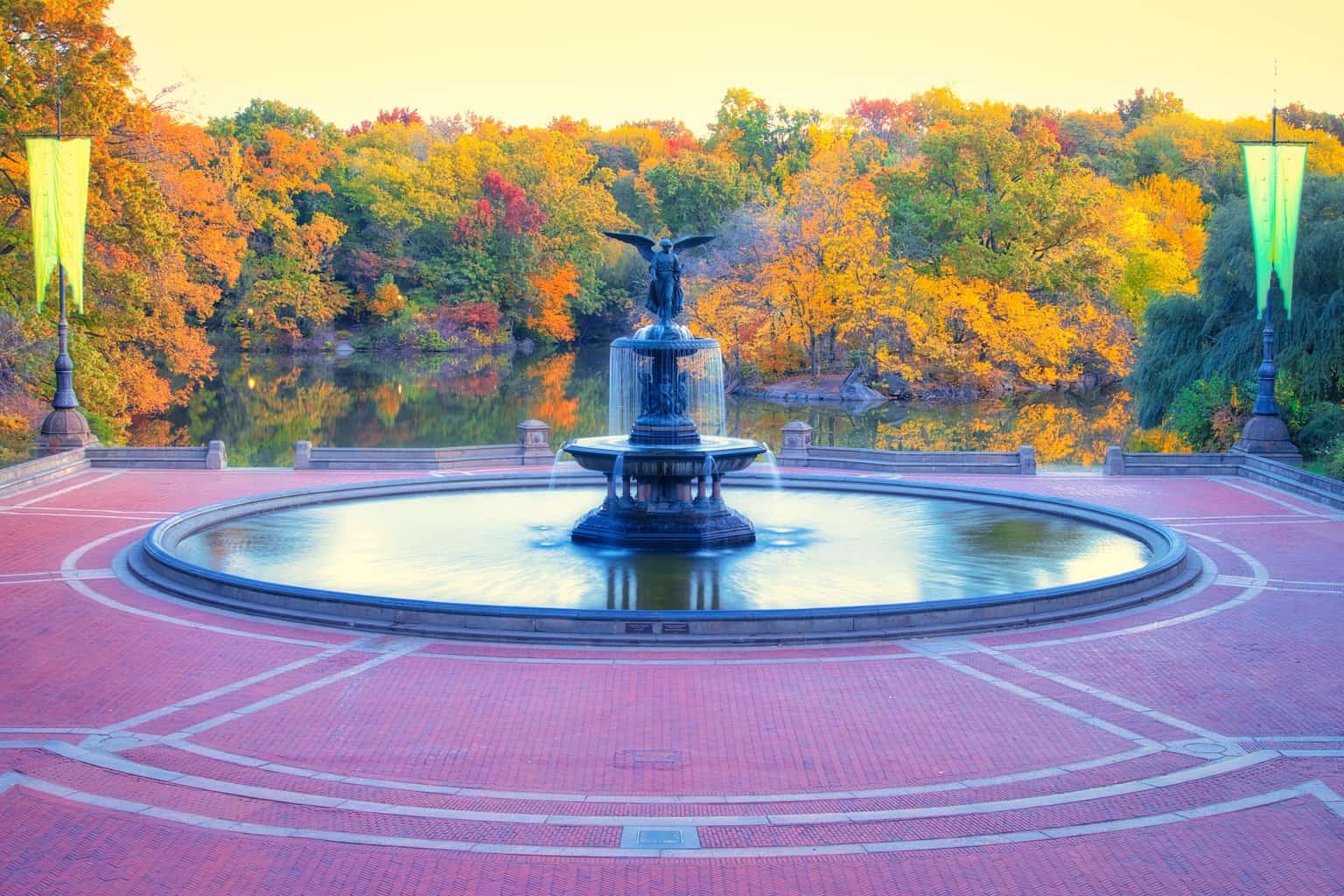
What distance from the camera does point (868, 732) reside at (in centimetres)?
1303

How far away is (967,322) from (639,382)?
40.6 m

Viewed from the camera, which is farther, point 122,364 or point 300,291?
point 300,291

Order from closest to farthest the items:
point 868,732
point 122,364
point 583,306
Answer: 1. point 868,732
2. point 122,364
3. point 583,306

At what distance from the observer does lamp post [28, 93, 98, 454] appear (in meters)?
31.5

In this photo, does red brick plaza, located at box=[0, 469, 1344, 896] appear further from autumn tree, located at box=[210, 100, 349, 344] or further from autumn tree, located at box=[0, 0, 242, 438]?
autumn tree, located at box=[210, 100, 349, 344]

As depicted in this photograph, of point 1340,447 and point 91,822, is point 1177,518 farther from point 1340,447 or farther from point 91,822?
point 91,822

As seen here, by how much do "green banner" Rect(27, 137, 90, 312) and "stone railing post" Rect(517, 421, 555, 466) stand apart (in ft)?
36.1

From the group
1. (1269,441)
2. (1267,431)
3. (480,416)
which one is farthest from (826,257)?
(1269,441)

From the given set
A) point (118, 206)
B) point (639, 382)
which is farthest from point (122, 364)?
point (639, 382)

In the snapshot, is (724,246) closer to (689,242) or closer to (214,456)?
(214,456)

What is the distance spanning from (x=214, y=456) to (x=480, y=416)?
29.1 metres

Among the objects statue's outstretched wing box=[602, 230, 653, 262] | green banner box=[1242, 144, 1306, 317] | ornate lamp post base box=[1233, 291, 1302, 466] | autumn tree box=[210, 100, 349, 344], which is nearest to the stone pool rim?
statue's outstretched wing box=[602, 230, 653, 262]

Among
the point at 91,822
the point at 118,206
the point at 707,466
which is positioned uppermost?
the point at 118,206

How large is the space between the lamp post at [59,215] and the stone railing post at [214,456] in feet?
10.2
